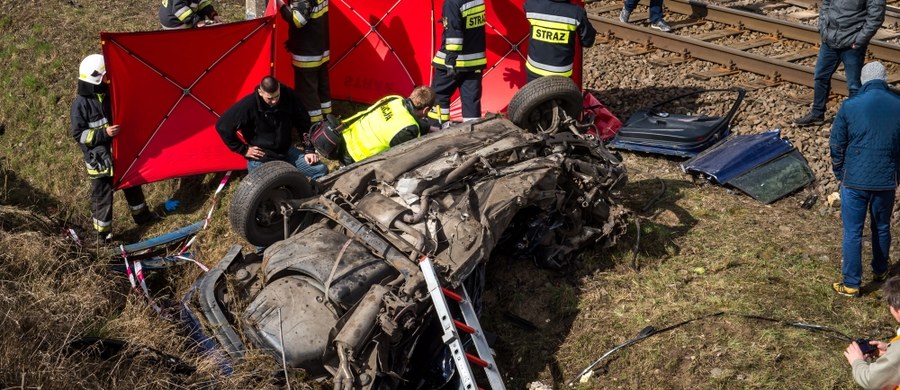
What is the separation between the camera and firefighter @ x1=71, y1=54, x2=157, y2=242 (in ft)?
24.8

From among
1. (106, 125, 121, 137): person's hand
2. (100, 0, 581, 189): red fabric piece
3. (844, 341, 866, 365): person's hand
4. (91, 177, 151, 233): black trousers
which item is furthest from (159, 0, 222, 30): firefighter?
(844, 341, 866, 365): person's hand

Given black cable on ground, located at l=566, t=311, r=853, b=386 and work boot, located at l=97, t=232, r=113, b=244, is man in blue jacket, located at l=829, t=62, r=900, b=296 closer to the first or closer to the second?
black cable on ground, located at l=566, t=311, r=853, b=386

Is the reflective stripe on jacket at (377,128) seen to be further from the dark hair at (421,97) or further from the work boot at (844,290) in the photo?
the work boot at (844,290)

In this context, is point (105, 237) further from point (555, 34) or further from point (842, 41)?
point (842, 41)

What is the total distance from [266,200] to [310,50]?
8.48 ft

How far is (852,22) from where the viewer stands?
8312 millimetres

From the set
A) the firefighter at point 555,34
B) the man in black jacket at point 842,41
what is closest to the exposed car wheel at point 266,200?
the firefighter at point 555,34

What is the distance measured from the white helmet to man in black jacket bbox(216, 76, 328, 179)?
1.11 meters

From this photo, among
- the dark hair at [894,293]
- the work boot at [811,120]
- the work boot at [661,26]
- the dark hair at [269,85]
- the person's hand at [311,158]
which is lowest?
the work boot at [811,120]

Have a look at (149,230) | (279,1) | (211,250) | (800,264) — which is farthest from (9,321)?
(800,264)

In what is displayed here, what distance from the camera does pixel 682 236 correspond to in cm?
718

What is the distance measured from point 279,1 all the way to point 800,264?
16.5 ft

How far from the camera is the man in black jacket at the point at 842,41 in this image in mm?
8242

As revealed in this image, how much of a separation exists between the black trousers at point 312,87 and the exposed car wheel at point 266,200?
7.53ft
